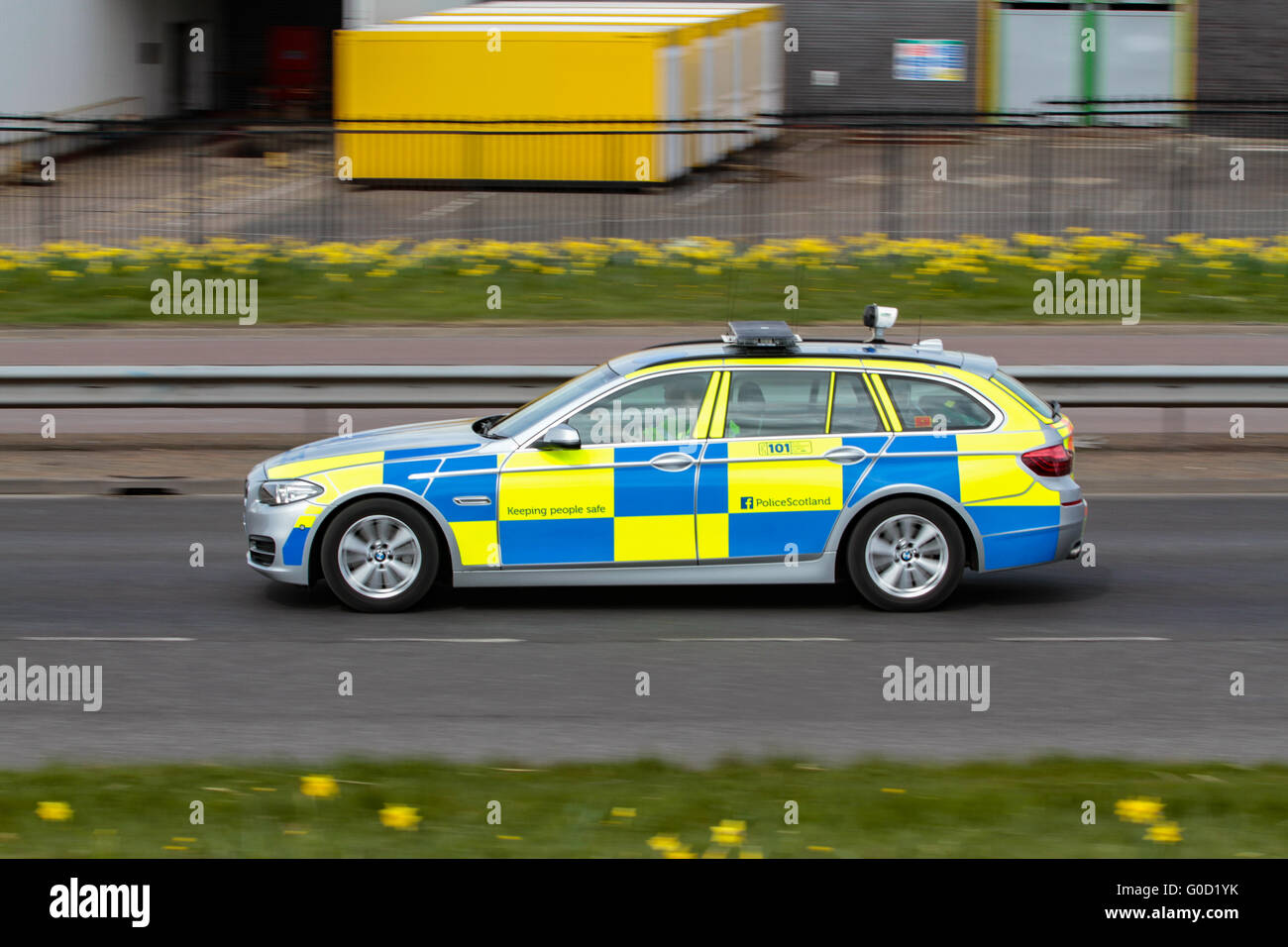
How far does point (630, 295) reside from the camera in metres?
19.8

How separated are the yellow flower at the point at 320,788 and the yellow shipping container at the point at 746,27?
2825 centimetres

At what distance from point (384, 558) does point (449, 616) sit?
18.6 inches

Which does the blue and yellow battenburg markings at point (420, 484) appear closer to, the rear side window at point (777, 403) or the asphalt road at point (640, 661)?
the asphalt road at point (640, 661)

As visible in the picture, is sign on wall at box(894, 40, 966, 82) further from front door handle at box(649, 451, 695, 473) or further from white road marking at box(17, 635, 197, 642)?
white road marking at box(17, 635, 197, 642)

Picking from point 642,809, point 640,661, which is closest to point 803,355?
point 640,661

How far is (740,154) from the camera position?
104 feet

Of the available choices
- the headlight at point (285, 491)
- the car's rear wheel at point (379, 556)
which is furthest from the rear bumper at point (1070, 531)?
→ the headlight at point (285, 491)

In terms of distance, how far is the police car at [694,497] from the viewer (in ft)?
31.8

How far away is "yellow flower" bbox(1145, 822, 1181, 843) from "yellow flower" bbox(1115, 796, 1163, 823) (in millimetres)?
118

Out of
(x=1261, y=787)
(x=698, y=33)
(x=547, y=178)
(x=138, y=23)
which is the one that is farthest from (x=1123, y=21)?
(x=1261, y=787)

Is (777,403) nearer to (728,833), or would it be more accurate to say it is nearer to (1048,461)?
(1048,461)

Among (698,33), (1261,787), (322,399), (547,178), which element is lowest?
(1261,787)

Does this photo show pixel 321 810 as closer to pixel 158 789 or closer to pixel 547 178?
pixel 158 789

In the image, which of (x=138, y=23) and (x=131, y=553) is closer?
(x=131, y=553)
